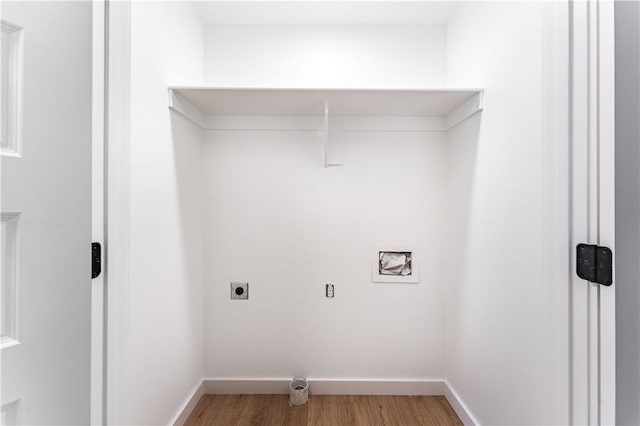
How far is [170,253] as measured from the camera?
1551 millimetres

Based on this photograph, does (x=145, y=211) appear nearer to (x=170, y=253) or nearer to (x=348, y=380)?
(x=170, y=253)

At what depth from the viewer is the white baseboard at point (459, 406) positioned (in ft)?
5.34

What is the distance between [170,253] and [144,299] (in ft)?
0.94

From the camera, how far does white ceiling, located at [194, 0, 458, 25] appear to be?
1.83m

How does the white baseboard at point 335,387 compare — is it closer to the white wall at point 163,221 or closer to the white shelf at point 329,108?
the white wall at point 163,221

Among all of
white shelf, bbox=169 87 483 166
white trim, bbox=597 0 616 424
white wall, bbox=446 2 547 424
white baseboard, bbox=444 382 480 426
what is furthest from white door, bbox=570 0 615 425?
white baseboard, bbox=444 382 480 426

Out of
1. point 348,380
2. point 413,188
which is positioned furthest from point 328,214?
point 348,380

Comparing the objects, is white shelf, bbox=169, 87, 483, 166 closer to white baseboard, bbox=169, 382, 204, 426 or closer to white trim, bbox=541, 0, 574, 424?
white trim, bbox=541, 0, 574, 424

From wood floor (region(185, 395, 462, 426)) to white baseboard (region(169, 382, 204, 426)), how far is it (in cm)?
3

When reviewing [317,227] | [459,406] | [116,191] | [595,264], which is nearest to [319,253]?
[317,227]

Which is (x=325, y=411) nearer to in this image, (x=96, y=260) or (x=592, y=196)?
(x=96, y=260)

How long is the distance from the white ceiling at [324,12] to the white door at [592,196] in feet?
3.86

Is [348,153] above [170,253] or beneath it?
above

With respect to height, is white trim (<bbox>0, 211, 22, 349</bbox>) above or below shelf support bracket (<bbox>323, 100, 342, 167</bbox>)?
below
